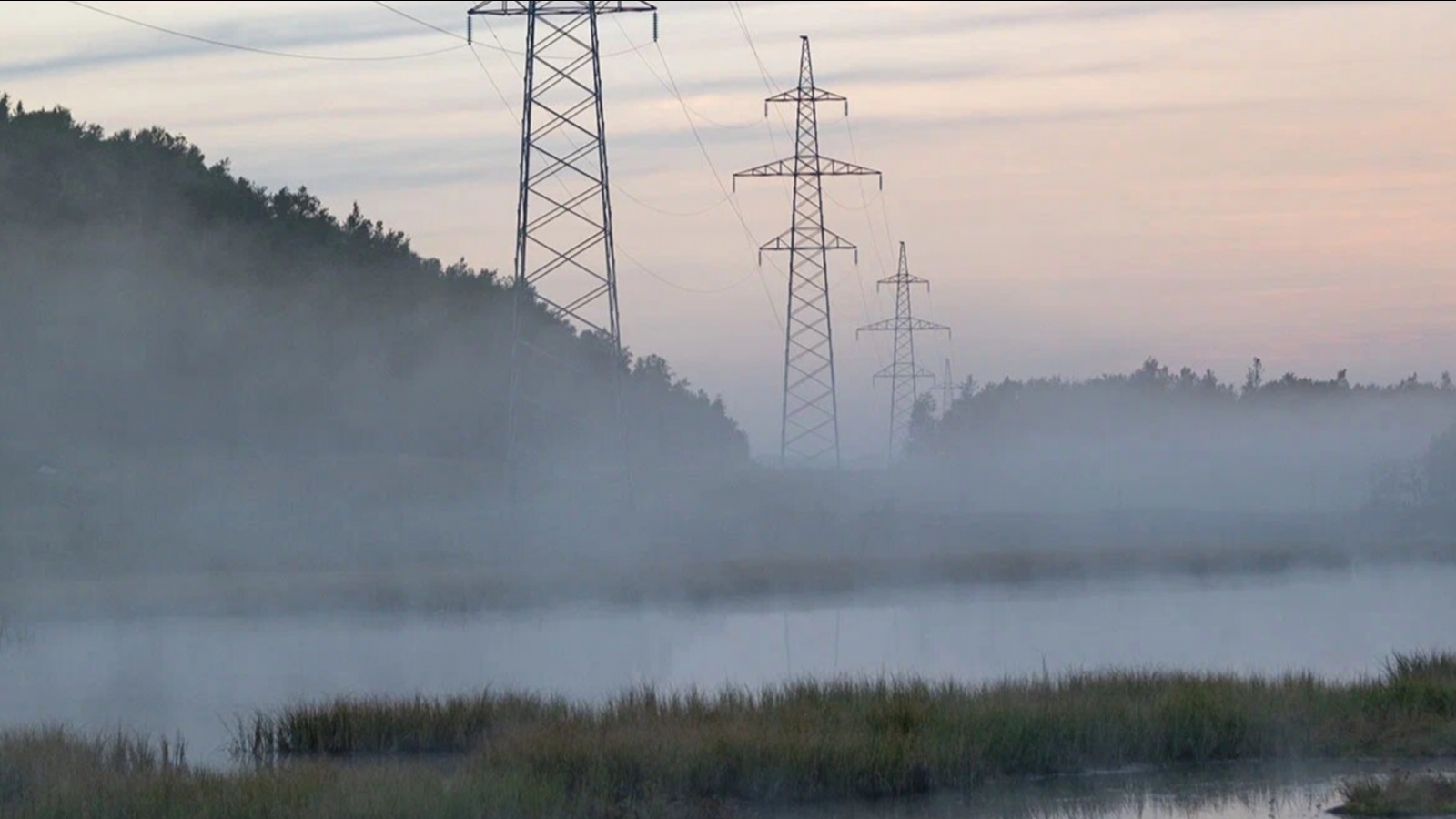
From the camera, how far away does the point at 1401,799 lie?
14945 millimetres

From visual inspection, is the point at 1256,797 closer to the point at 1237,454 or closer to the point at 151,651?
the point at 151,651

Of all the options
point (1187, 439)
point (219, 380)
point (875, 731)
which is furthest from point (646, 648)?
point (1187, 439)

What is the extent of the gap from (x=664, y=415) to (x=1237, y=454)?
30.5m

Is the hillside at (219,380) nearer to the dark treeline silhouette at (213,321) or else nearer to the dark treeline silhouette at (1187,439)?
the dark treeline silhouette at (213,321)

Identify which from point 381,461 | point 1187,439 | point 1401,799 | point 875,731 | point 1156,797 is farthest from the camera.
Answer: point 1187,439

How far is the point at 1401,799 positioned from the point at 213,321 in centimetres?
5046

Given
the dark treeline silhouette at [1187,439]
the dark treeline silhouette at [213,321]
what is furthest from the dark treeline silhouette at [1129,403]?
the dark treeline silhouette at [213,321]

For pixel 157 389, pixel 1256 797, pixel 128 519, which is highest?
pixel 157 389

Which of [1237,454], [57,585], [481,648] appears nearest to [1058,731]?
[481,648]

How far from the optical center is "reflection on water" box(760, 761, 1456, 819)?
15477 mm

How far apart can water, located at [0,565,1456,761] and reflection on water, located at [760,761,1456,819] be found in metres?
5.14

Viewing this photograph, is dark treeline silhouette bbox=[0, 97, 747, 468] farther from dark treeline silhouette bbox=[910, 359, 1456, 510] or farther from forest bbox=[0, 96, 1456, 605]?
dark treeline silhouette bbox=[910, 359, 1456, 510]

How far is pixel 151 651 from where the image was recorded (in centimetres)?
2866

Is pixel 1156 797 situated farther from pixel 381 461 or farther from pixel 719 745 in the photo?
pixel 381 461
